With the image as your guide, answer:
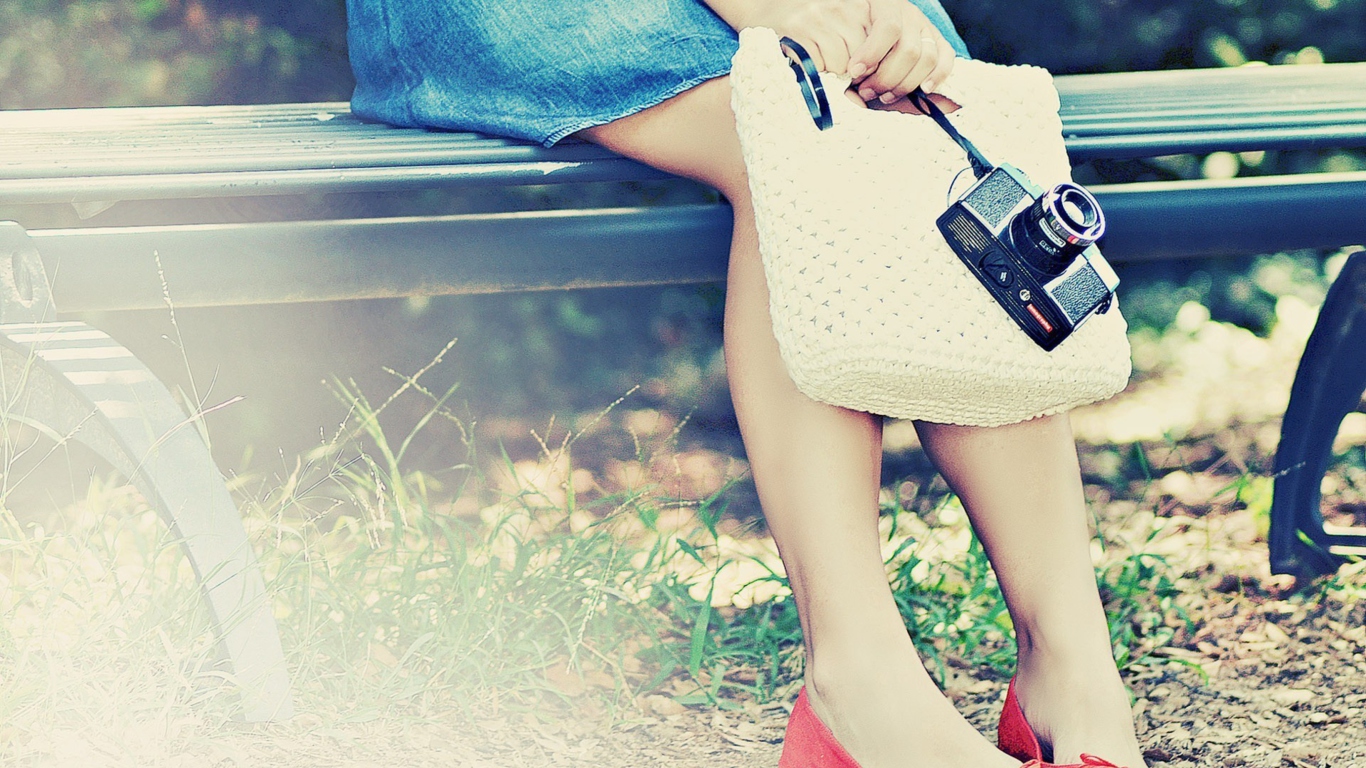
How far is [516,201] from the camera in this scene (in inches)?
99.2

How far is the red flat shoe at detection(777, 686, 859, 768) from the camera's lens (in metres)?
1.20

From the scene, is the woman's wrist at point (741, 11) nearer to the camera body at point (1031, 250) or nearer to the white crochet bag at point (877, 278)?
the white crochet bag at point (877, 278)

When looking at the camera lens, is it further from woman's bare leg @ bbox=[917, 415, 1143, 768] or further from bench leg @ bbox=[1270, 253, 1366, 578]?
bench leg @ bbox=[1270, 253, 1366, 578]

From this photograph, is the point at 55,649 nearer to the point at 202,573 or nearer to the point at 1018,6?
the point at 202,573

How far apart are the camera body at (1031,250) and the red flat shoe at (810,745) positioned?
0.42 meters

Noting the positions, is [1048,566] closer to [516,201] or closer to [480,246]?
[480,246]

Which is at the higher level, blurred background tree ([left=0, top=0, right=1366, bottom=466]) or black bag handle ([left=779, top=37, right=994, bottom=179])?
black bag handle ([left=779, top=37, right=994, bottom=179])

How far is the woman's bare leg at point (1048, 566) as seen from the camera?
1218 mm

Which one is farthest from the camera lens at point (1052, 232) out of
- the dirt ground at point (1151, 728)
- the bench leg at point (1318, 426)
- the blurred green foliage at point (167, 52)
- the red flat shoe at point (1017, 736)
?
the blurred green foliage at point (167, 52)

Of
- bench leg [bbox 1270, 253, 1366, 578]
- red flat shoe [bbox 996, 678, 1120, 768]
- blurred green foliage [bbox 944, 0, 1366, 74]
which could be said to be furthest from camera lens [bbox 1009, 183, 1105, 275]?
blurred green foliage [bbox 944, 0, 1366, 74]

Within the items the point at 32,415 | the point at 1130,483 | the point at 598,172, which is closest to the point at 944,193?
the point at 598,172

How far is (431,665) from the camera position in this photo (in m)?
1.59

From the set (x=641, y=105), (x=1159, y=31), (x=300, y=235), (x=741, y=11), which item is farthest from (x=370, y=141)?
(x=1159, y=31)

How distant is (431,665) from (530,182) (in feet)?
2.02
